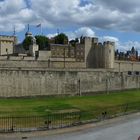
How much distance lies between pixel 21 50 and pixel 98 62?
2760cm

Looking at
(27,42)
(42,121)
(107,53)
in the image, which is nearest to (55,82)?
(42,121)

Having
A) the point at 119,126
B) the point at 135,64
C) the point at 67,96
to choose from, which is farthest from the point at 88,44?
the point at 119,126

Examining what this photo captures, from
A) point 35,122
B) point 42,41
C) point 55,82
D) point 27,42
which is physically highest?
point 42,41

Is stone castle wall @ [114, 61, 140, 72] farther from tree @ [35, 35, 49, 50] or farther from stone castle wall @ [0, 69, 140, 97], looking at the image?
stone castle wall @ [0, 69, 140, 97]

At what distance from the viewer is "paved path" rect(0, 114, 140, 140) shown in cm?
2148

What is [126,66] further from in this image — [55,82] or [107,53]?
[55,82]

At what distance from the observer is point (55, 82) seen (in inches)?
2018

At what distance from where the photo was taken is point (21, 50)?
104938 millimetres

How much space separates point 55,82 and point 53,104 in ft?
29.8

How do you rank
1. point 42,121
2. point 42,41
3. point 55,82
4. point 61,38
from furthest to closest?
1. point 61,38
2. point 42,41
3. point 55,82
4. point 42,121

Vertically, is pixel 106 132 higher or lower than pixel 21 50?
lower

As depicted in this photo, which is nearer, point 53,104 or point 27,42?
point 53,104

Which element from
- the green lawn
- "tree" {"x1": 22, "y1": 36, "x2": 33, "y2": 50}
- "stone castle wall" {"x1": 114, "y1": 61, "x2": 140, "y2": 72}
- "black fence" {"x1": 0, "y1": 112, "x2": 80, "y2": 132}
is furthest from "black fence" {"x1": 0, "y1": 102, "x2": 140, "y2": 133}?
"tree" {"x1": 22, "y1": 36, "x2": 33, "y2": 50}

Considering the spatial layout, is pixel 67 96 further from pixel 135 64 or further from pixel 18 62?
pixel 135 64
